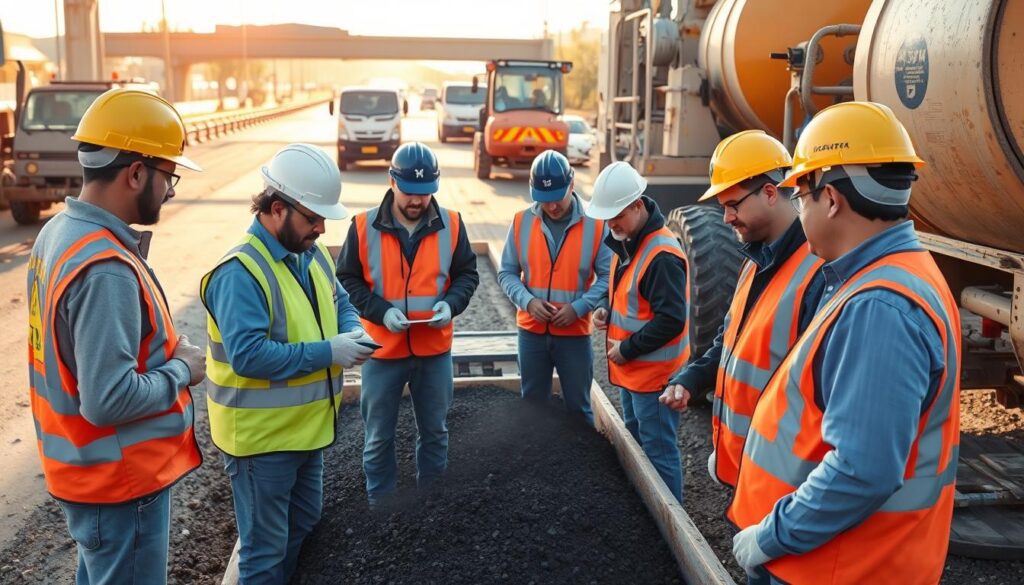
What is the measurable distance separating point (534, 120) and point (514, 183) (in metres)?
1.73

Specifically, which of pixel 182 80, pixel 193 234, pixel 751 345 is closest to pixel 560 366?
pixel 751 345

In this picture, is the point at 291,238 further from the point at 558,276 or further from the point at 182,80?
the point at 182,80

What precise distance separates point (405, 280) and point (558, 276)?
1050 millimetres

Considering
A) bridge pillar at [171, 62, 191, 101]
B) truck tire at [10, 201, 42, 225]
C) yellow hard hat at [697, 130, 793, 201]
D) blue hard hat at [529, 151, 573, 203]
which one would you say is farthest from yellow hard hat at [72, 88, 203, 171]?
bridge pillar at [171, 62, 191, 101]

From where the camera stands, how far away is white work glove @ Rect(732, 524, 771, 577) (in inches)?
99.0

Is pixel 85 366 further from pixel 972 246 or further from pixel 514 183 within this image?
pixel 514 183

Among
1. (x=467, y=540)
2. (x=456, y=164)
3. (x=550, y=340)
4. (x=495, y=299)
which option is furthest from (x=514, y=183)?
(x=467, y=540)

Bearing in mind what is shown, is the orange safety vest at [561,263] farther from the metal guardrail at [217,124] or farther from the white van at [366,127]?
the metal guardrail at [217,124]

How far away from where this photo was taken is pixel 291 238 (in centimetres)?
363

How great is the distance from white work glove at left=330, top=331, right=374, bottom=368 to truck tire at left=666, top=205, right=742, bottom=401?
324 centimetres

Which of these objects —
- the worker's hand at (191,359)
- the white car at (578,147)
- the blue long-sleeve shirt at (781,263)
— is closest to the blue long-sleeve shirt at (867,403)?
the blue long-sleeve shirt at (781,263)

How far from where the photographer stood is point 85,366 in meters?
2.79

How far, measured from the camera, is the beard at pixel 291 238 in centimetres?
363

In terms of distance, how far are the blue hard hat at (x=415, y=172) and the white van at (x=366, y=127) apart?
2213 cm
